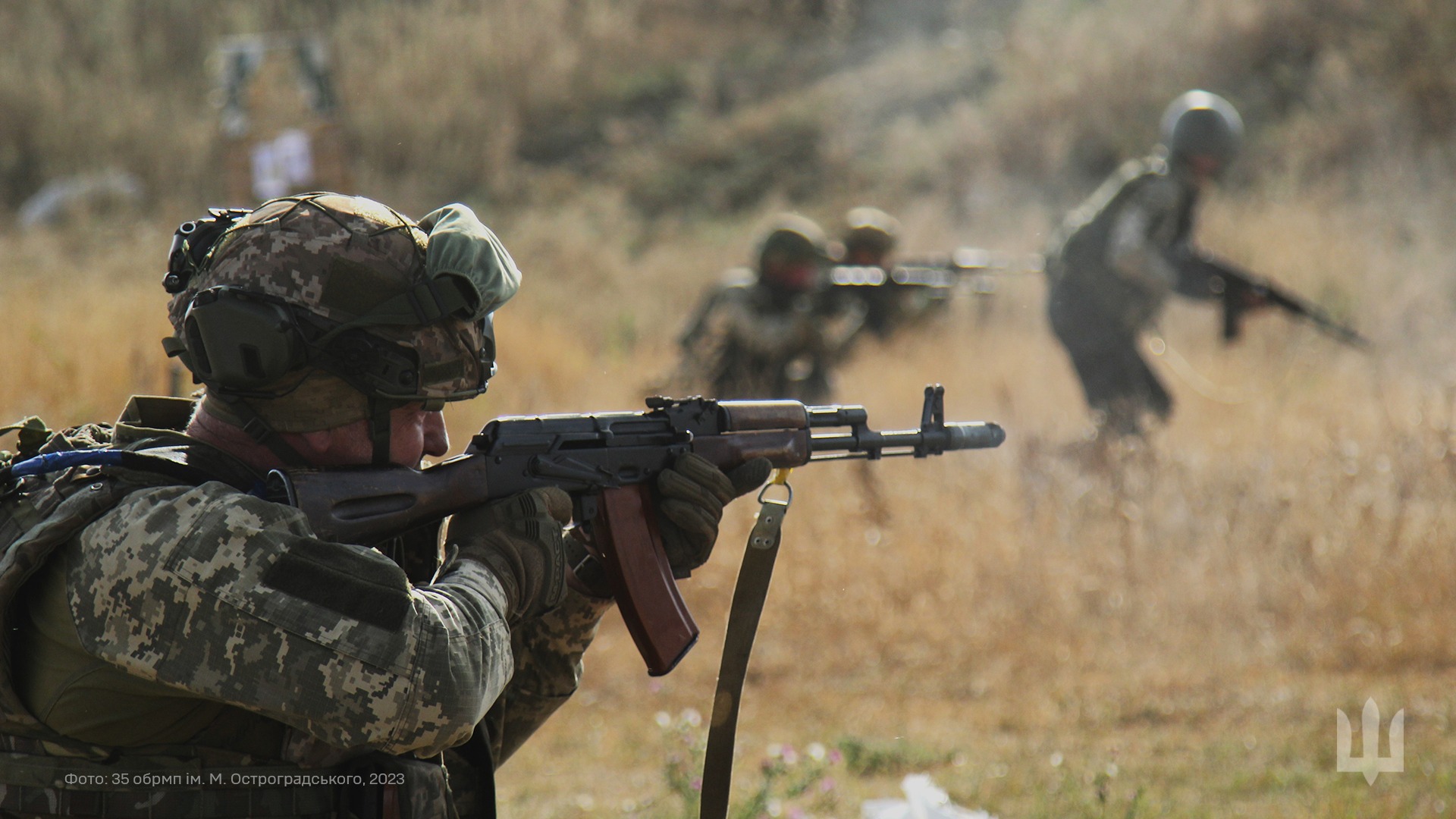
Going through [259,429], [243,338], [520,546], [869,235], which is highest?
[869,235]

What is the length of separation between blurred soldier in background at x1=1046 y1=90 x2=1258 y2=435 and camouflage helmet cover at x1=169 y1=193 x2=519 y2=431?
20.8 feet

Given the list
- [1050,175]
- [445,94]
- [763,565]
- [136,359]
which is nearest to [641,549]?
[763,565]

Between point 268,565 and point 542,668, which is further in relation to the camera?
point 542,668

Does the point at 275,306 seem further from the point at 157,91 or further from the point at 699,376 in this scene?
the point at 157,91

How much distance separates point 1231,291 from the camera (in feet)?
27.6

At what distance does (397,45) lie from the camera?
2227 centimetres

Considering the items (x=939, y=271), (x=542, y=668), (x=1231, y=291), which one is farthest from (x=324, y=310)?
(x=939, y=271)

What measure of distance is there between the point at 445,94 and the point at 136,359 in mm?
16742

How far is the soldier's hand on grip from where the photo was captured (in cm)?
251

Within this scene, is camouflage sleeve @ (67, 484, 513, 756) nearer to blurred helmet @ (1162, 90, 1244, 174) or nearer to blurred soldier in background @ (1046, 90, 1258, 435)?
blurred soldier in background @ (1046, 90, 1258, 435)

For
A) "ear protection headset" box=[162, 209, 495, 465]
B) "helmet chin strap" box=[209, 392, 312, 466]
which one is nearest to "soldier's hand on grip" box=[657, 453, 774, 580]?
"ear protection headset" box=[162, 209, 495, 465]

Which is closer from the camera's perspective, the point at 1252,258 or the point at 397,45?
the point at 1252,258

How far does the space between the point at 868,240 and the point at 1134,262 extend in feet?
9.18

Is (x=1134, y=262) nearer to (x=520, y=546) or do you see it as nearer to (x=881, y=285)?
(x=881, y=285)
